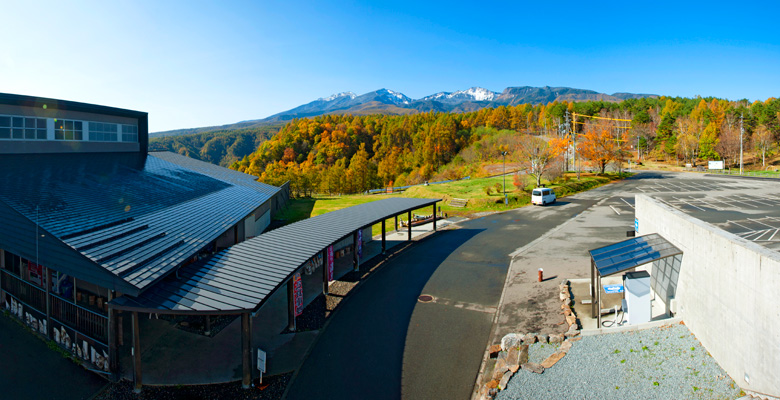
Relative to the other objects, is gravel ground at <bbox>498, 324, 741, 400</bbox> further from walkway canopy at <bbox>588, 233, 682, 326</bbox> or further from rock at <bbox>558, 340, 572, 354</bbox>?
walkway canopy at <bbox>588, 233, 682, 326</bbox>

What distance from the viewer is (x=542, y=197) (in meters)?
31.9

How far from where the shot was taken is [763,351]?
21.1 feet

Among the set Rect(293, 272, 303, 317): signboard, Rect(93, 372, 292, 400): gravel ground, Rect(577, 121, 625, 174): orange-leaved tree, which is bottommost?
Rect(93, 372, 292, 400): gravel ground

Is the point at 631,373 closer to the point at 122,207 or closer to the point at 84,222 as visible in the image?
the point at 84,222

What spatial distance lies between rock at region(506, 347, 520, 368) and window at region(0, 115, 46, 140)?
20983 millimetres

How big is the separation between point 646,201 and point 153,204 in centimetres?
1831

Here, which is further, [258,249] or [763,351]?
[258,249]

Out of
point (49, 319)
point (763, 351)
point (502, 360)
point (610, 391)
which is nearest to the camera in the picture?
point (763, 351)

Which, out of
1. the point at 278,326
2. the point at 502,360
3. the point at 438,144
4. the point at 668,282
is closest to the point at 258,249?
the point at 278,326

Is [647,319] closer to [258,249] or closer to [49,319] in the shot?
[258,249]

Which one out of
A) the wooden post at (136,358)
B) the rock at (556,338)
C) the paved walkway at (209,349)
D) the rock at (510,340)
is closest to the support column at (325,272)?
the paved walkway at (209,349)

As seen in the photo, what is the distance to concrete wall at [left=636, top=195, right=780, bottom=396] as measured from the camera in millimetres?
6316

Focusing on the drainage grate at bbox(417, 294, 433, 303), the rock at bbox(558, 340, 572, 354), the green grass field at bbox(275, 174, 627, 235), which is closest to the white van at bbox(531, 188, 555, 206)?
the green grass field at bbox(275, 174, 627, 235)

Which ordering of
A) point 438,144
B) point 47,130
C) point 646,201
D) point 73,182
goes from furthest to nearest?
point 438,144, point 47,130, point 646,201, point 73,182
